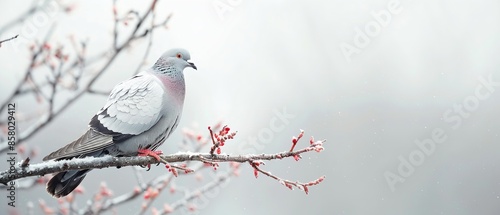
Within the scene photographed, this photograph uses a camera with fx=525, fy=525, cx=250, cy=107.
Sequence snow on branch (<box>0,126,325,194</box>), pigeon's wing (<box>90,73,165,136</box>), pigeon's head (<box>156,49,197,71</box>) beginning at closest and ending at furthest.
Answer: snow on branch (<box>0,126,325,194</box>)
pigeon's wing (<box>90,73,165,136</box>)
pigeon's head (<box>156,49,197,71</box>)

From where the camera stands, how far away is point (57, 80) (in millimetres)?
3678

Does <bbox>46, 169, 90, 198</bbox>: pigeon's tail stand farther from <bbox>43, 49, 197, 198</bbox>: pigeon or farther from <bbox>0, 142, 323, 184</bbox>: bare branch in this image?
<bbox>0, 142, 323, 184</bbox>: bare branch

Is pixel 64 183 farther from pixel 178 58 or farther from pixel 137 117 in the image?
pixel 178 58

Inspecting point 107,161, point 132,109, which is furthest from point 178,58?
point 107,161

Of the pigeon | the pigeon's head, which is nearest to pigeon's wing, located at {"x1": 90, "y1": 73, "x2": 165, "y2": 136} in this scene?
the pigeon

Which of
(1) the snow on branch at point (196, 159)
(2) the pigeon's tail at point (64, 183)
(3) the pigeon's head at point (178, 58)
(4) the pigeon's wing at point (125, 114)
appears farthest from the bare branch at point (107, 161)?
(3) the pigeon's head at point (178, 58)

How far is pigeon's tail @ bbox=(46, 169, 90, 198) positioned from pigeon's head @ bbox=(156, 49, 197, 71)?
0.82 metres

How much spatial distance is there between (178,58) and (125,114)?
464mm

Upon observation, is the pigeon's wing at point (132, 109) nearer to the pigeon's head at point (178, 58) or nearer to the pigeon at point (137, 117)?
the pigeon at point (137, 117)

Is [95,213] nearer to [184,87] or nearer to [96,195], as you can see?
[96,195]

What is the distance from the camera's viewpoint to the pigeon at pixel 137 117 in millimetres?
2855

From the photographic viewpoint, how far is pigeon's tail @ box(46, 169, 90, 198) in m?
2.84

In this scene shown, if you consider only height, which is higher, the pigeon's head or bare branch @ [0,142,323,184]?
the pigeon's head

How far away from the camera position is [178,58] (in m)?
3.16
